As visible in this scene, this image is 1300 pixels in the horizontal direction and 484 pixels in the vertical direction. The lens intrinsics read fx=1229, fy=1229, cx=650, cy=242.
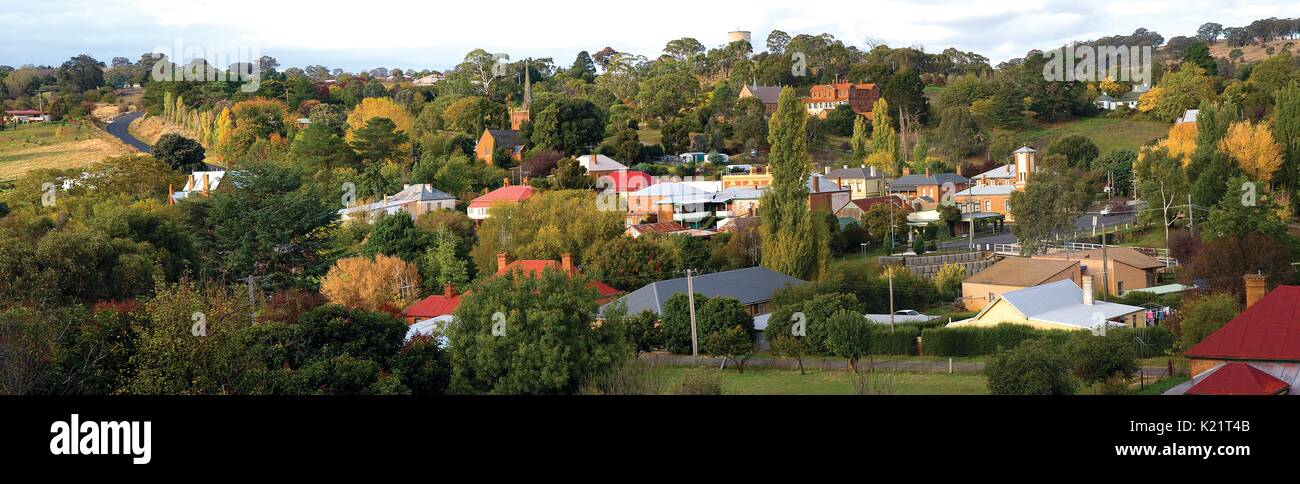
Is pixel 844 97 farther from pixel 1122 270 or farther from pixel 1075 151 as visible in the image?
pixel 1122 270

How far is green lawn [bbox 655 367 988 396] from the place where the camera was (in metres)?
22.9

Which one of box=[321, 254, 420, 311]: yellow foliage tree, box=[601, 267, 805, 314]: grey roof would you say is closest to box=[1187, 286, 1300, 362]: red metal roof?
box=[601, 267, 805, 314]: grey roof

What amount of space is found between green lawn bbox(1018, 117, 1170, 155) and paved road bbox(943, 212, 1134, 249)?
15.4 meters

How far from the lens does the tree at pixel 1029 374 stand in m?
17.6

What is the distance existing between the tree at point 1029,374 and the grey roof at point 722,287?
1452 centimetres

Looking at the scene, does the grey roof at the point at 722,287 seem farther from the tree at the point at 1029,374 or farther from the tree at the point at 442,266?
the tree at the point at 1029,374

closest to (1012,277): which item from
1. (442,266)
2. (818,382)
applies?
(818,382)

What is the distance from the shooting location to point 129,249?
104 ft

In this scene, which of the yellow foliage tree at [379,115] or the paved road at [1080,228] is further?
the yellow foliage tree at [379,115]

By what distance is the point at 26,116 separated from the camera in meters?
81.3

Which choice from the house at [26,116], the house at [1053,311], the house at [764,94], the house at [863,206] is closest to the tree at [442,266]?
the house at [863,206]

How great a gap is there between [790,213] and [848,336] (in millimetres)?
12977
